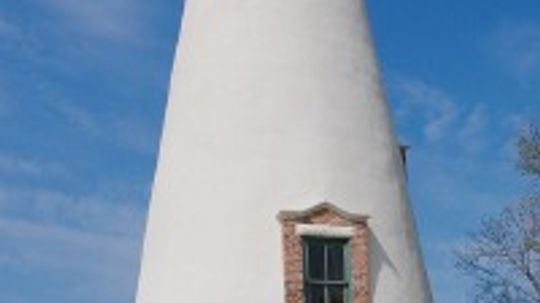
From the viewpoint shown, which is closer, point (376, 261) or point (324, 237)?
point (324, 237)

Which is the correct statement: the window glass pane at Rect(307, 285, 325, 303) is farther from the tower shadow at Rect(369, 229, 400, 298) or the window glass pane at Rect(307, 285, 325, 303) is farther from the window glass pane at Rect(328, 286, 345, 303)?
the tower shadow at Rect(369, 229, 400, 298)

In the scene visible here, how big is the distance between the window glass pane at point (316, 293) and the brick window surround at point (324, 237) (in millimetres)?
204

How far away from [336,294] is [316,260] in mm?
544

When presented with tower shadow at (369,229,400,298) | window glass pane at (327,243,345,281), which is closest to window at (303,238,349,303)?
window glass pane at (327,243,345,281)

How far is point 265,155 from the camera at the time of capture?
16.1 m

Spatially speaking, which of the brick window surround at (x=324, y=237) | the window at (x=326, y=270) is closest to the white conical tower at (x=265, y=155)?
the brick window surround at (x=324, y=237)

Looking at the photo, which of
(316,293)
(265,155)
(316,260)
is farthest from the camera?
(265,155)

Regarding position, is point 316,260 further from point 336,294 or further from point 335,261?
point 336,294

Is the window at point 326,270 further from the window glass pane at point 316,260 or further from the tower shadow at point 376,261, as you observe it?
the tower shadow at point 376,261

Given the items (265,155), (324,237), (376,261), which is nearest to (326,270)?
(324,237)

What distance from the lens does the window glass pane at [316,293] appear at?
51.3 ft

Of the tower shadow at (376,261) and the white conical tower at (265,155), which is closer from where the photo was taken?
the white conical tower at (265,155)

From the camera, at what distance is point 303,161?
16.1 metres

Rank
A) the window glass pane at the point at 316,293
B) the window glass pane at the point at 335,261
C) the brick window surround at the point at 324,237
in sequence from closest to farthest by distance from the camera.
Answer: the brick window surround at the point at 324,237
the window glass pane at the point at 316,293
the window glass pane at the point at 335,261
